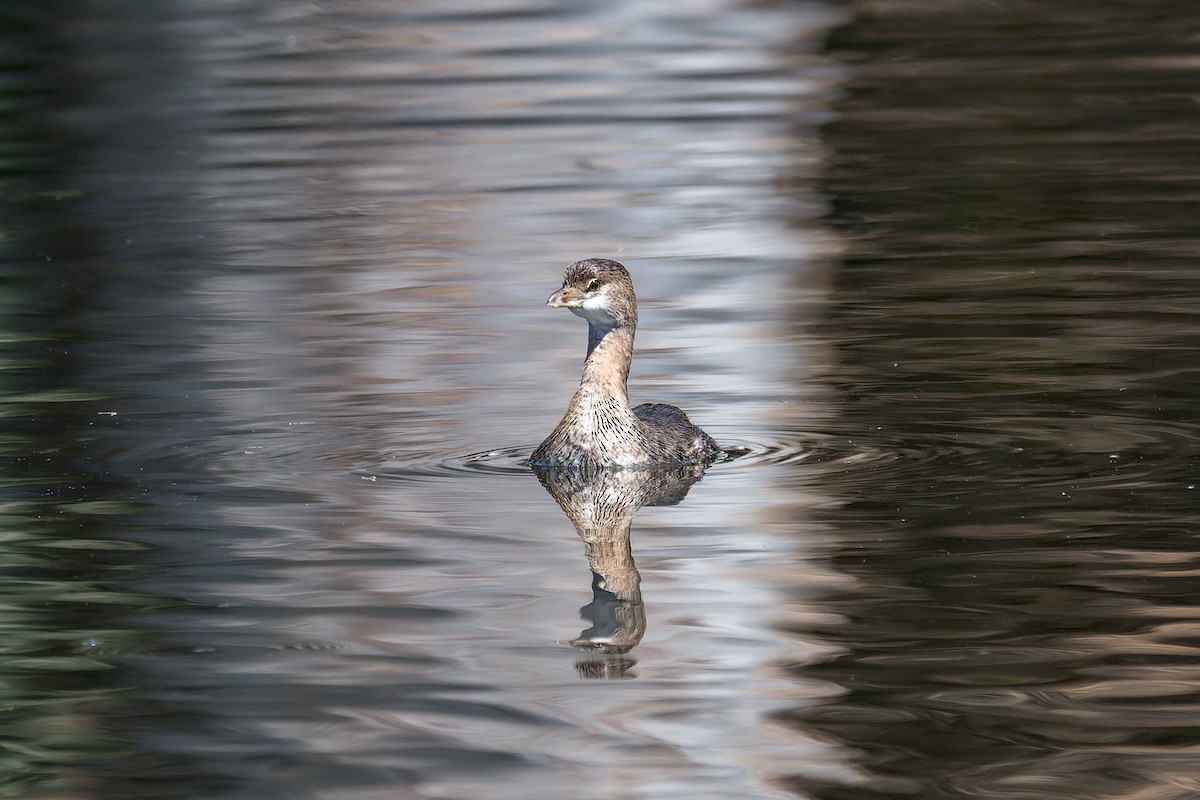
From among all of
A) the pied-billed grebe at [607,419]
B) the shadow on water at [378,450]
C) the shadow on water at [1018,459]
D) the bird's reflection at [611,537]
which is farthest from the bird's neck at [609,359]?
the shadow on water at [1018,459]

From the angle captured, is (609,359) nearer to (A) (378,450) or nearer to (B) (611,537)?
(A) (378,450)

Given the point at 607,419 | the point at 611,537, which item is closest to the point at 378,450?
the point at 607,419

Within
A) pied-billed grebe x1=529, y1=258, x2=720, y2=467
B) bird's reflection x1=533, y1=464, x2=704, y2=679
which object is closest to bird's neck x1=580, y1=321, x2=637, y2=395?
pied-billed grebe x1=529, y1=258, x2=720, y2=467

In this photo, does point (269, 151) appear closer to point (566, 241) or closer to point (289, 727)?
point (566, 241)

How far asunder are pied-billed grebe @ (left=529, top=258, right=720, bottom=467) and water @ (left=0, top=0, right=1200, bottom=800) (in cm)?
19

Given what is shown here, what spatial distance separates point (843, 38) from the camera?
2672cm

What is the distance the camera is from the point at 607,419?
30.0ft

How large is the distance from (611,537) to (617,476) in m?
1.24

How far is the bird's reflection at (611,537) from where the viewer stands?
6.44 m

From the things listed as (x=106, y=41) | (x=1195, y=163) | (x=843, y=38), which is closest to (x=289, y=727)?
(x=1195, y=163)

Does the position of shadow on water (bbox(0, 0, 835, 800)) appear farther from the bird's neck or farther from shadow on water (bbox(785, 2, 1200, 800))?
the bird's neck

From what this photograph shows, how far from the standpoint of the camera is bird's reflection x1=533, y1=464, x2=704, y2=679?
6.44 m

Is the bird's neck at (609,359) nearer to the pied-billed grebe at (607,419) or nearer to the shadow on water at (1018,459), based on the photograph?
the pied-billed grebe at (607,419)

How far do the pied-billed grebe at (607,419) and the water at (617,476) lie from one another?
0.19 metres
